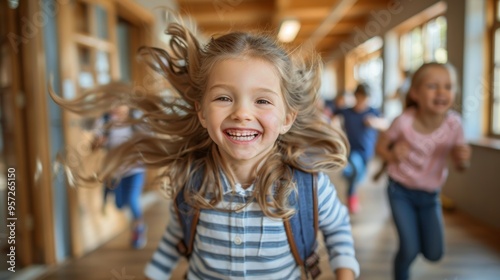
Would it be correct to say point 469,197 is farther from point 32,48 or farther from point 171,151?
point 32,48

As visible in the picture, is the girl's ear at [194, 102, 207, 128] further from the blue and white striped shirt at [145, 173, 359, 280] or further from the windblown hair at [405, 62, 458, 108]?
the windblown hair at [405, 62, 458, 108]

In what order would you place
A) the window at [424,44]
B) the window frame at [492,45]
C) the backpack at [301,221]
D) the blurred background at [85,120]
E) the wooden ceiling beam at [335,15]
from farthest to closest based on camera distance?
the wooden ceiling beam at [335,15] → the window at [424,44] → the window frame at [492,45] → the blurred background at [85,120] → the backpack at [301,221]

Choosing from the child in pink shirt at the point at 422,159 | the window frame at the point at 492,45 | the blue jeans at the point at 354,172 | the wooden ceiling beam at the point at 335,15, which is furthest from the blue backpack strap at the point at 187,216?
the window frame at the point at 492,45

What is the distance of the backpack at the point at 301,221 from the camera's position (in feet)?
3.10

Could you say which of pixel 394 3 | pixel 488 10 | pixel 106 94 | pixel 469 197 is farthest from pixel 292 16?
pixel 106 94

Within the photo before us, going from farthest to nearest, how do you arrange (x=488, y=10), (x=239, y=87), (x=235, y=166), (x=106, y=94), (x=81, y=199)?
(x=488, y=10) < (x=81, y=199) < (x=106, y=94) < (x=235, y=166) < (x=239, y=87)

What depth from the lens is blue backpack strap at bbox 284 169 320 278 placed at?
95cm

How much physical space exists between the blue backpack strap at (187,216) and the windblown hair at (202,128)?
0.01 m

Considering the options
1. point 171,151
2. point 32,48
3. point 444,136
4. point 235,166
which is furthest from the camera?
point 32,48

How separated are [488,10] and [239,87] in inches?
144

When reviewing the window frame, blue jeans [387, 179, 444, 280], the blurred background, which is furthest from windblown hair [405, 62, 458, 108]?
the window frame

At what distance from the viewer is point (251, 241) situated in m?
0.94

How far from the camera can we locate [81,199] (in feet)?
9.81

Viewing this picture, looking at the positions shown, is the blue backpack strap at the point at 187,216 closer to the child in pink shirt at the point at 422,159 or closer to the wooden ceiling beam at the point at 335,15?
the child in pink shirt at the point at 422,159
